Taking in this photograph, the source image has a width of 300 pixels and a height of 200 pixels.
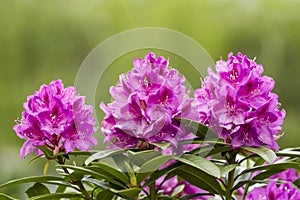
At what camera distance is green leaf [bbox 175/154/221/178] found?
2.81 ft

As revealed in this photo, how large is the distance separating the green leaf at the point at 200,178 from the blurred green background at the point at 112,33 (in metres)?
6.40

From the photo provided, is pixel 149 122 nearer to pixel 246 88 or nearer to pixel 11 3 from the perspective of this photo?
pixel 246 88

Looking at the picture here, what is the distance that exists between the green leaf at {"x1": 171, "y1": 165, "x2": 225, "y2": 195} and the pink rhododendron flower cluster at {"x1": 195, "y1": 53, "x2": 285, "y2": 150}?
91mm

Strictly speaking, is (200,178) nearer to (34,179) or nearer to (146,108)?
(146,108)

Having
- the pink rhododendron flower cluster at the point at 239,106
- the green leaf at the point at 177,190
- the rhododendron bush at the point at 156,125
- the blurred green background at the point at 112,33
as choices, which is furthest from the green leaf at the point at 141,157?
the blurred green background at the point at 112,33

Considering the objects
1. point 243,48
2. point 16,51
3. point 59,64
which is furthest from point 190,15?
point 16,51

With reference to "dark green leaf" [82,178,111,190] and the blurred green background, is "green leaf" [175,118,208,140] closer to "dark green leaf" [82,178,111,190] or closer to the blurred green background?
"dark green leaf" [82,178,111,190]

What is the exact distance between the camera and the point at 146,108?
0.92m

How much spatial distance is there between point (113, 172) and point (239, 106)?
239 mm

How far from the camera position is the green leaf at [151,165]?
86 cm

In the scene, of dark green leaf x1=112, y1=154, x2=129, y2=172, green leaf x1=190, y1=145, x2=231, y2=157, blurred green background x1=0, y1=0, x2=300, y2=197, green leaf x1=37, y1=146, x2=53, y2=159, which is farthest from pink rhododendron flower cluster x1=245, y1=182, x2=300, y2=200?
blurred green background x1=0, y1=0, x2=300, y2=197

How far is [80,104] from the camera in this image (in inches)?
38.8

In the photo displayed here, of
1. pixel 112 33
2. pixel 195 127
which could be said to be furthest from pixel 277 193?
pixel 112 33

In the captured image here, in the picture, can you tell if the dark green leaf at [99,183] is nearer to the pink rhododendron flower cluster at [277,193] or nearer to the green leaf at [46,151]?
the green leaf at [46,151]
